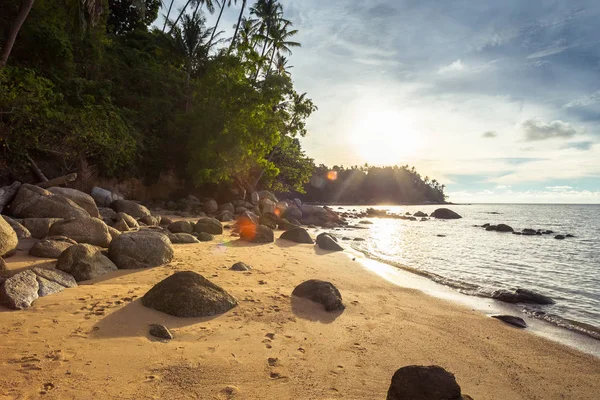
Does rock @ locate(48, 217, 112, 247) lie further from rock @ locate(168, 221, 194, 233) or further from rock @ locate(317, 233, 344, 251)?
rock @ locate(317, 233, 344, 251)

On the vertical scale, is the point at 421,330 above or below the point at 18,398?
above

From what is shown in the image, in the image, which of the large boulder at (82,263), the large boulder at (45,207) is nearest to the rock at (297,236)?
the large boulder at (45,207)

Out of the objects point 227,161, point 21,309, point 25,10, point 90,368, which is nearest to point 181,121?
point 227,161

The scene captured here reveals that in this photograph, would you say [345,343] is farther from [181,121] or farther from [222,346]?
[181,121]

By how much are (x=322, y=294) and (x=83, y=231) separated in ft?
19.0

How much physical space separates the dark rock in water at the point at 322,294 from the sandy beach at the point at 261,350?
0.50 feet

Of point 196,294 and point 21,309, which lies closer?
point 21,309

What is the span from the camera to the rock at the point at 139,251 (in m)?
6.53

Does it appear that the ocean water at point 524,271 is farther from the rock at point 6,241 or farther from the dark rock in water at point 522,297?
the rock at point 6,241

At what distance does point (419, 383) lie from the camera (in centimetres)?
263

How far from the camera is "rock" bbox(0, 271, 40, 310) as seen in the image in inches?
160

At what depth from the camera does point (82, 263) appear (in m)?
5.63

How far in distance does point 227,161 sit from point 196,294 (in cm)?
1744

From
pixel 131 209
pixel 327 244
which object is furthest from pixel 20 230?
pixel 327 244
